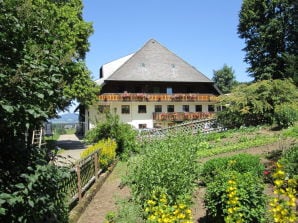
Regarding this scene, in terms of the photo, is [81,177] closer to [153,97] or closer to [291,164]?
[291,164]

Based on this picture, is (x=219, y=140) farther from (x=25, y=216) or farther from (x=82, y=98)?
(x=25, y=216)

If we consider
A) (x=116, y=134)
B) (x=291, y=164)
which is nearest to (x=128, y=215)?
(x=291, y=164)

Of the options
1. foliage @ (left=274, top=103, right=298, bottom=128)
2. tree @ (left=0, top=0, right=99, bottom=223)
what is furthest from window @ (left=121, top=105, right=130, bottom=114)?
tree @ (left=0, top=0, right=99, bottom=223)

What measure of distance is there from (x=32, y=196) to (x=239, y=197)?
12.3 ft

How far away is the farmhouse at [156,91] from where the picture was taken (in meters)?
42.8

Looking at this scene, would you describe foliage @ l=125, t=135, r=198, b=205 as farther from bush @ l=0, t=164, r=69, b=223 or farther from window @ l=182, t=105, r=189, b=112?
window @ l=182, t=105, r=189, b=112

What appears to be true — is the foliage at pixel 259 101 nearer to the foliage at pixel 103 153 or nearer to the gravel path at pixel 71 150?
the gravel path at pixel 71 150

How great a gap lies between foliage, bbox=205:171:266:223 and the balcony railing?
3530 centimetres

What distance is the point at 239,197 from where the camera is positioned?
20.0 feet

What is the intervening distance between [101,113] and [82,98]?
336 inches

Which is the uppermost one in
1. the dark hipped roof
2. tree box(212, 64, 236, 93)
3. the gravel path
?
tree box(212, 64, 236, 93)

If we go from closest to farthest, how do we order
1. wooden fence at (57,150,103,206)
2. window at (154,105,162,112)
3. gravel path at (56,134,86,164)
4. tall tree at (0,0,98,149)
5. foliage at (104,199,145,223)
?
tall tree at (0,0,98,149) < foliage at (104,199,145,223) < wooden fence at (57,150,103,206) < gravel path at (56,134,86,164) < window at (154,105,162,112)

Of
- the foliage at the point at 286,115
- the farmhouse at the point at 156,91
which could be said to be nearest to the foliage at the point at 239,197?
the foliage at the point at 286,115

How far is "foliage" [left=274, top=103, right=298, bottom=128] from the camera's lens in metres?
23.3
